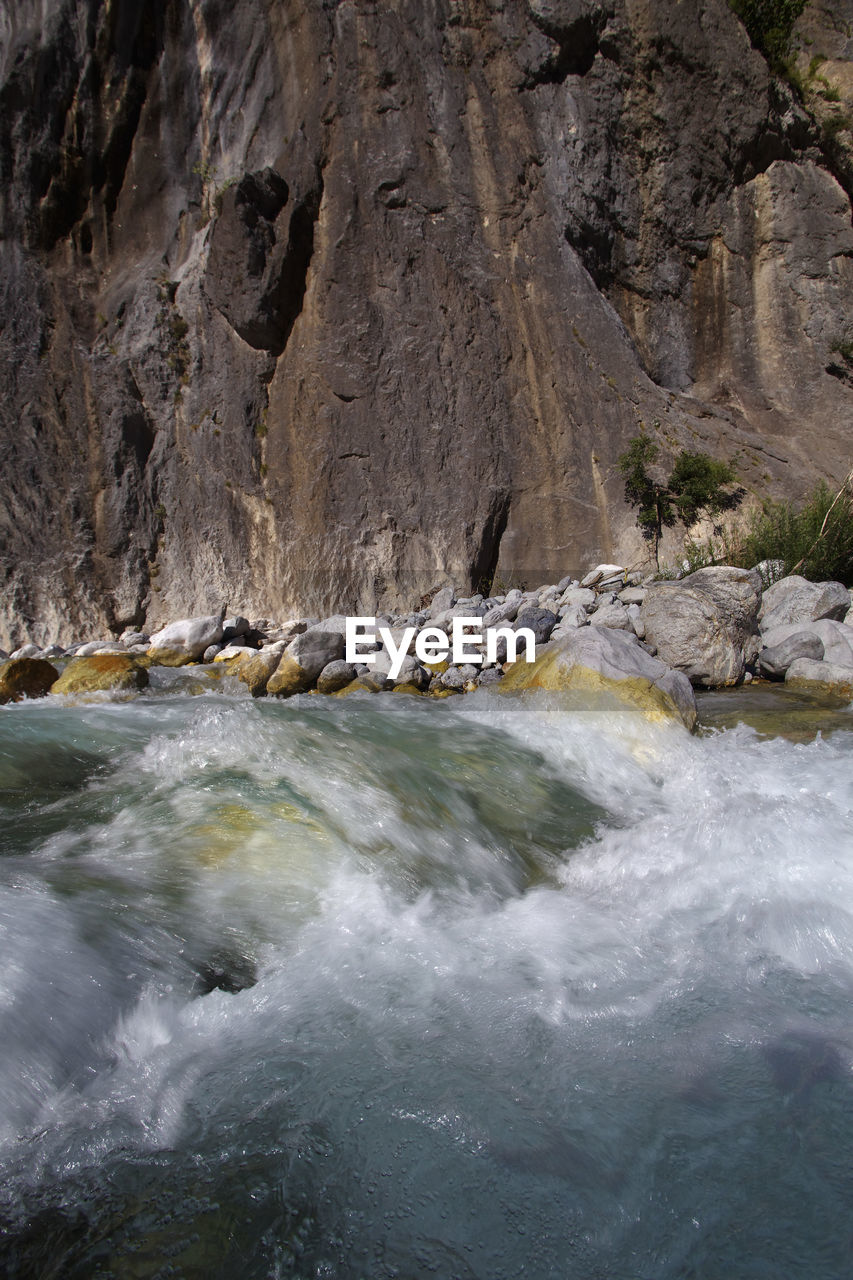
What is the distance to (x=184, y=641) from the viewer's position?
10367 mm

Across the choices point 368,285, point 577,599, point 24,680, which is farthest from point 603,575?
point 24,680

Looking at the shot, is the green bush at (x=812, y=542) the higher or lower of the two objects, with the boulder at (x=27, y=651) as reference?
higher

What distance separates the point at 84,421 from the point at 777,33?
53.1 ft

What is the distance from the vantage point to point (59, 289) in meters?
14.0

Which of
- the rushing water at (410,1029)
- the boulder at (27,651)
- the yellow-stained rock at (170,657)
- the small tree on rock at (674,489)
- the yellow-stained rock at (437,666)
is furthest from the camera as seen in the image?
the small tree on rock at (674,489)

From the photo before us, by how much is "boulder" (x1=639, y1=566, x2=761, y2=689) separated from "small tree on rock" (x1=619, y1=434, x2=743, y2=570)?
14.9 ft

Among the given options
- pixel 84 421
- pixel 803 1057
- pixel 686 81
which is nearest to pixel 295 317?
pixel 84 421

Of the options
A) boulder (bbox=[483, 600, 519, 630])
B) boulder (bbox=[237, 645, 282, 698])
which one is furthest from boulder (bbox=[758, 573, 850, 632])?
boulder (bbox=[237, 645, 282, 698])

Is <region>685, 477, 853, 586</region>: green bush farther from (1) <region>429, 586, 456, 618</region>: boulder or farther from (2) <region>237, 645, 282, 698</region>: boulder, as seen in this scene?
(2) <region>237, 645, 282, 698</region>: boulder

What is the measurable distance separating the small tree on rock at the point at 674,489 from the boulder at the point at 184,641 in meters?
7.66

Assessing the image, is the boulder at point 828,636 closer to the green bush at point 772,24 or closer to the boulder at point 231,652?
the boulder at point 231,652

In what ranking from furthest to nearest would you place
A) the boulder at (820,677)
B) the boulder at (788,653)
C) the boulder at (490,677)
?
the boulder at (490,677) → the boulder at (788,653) → the boulder at (820,677)

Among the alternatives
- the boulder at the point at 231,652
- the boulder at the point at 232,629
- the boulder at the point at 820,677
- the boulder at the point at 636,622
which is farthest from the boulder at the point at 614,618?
the boulder at the point at 232,629

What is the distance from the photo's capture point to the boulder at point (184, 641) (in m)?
10.2
